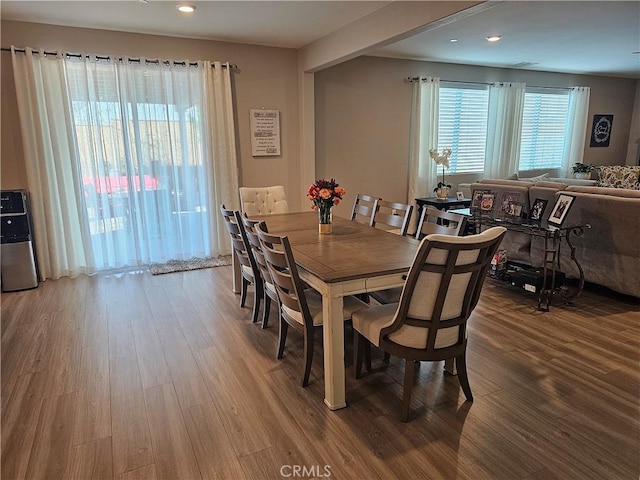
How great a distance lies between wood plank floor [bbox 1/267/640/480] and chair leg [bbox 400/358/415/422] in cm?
6

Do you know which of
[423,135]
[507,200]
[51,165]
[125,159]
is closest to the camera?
[507,200]

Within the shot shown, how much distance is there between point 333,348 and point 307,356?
0.99ft

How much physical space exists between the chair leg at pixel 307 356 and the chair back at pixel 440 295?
1.50 ft

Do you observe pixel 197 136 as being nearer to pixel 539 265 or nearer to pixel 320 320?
pixel 320 320

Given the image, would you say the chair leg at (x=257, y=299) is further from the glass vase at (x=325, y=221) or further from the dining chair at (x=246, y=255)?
the glass vase at (x=325, y=221)

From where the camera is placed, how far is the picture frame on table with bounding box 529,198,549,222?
375cm

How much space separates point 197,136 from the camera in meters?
4.88

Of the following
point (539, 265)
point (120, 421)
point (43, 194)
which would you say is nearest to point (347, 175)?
point (539, 265)

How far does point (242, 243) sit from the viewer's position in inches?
128

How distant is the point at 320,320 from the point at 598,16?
428cm

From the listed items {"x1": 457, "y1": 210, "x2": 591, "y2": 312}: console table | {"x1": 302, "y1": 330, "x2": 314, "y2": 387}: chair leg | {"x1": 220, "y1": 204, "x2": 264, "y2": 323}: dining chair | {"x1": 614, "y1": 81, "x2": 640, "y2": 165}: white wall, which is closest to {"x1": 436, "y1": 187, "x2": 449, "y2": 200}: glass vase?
{"x1": 457, "y1": 210, "x2": 591, "y2": 312}: console table

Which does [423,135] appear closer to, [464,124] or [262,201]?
[464,124]

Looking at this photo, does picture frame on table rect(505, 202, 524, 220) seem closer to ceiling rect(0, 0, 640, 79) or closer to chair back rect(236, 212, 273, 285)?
ceiling rect(0, 0, 640, 79)

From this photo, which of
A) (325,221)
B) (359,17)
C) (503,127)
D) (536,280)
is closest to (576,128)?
(503,127)
